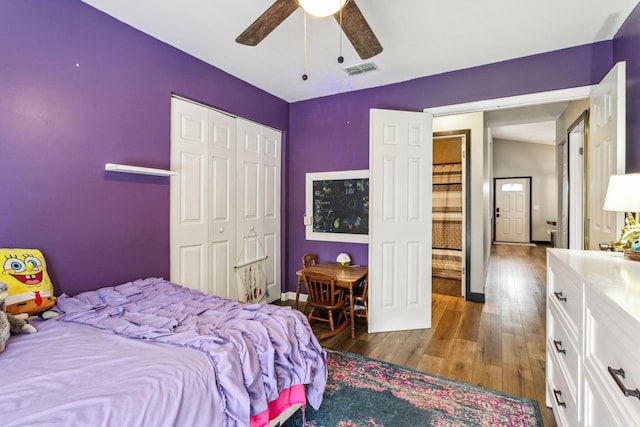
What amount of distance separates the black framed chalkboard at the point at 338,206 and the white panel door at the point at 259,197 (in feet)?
1.54

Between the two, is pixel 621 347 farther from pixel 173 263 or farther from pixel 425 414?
pixel 173 263

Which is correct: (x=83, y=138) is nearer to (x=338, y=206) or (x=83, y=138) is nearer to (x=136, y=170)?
(x=136, y=170)

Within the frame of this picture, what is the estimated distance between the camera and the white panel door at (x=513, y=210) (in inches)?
383

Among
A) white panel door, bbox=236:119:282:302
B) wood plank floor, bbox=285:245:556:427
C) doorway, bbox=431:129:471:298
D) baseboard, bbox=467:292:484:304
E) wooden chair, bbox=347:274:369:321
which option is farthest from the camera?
doorway, bbox=431:129:471:298

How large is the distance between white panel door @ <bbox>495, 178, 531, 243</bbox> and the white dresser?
30.6 feet

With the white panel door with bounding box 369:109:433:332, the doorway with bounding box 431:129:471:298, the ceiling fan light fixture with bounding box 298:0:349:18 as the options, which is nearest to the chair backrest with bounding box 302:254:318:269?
the white panel door with bounding box 369:109:433:332

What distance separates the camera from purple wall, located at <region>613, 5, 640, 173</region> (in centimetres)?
202

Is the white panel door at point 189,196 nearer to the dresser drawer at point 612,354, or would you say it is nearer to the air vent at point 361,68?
the air vent at point 361,68

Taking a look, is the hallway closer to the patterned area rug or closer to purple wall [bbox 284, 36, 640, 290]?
the patterned area rug

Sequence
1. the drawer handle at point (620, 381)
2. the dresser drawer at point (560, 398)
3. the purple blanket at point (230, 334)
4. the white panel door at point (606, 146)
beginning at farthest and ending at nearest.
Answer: the white panel door at point (606, 146), the dresser drawer at point (560, 398), the purple blanket at point (230, 334), the drawer handle at point (620, 381)

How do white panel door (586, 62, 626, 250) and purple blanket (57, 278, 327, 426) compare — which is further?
white panel door (586, 62, 626, 250)

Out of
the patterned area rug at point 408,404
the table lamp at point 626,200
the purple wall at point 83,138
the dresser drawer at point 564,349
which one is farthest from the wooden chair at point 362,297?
the table lamp at point 626,200

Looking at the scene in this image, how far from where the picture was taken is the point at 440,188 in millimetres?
5555

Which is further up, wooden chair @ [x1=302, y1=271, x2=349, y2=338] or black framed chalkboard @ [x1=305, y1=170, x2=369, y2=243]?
black framed chalkboard @ [x1=305, y1=170, x2=369, y2=243]
